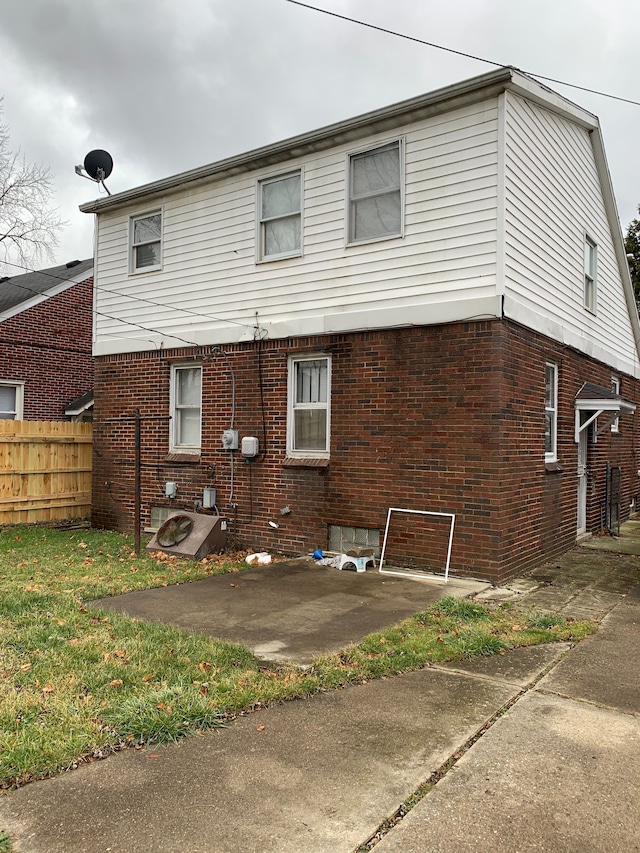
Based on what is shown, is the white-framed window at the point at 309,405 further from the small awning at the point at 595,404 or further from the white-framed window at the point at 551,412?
the small awning at the point at 595,404

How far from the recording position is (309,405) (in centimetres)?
939

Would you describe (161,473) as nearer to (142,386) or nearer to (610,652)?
(142,386)

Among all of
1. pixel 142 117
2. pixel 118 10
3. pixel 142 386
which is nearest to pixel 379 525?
pixel 142 386

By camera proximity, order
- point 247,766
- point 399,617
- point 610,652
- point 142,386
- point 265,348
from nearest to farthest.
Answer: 1. point 247,766
2. point 610,652
3. point 399,617
4. point 265,348
5. point 142,386

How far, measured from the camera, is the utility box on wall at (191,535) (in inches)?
362

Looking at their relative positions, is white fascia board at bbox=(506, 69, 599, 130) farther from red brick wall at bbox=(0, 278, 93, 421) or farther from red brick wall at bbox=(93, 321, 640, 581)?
red brick wall at bbox=(0, 278, 93, 421)

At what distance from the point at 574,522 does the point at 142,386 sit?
758 centimetres

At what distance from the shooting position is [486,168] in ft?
25.5

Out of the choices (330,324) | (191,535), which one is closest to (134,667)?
(191,535)

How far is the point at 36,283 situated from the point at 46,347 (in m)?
2.91

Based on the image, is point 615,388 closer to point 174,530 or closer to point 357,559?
point 357,559

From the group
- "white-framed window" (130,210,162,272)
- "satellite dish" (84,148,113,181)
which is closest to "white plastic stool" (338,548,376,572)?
"white-framed window" (130,210,162,272)

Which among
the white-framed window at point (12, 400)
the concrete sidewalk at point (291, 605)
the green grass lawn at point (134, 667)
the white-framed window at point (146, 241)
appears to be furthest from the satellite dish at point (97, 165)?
the concrete sidewalk at point (291, 605)

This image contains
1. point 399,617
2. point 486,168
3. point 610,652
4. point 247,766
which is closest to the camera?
point 247,766
